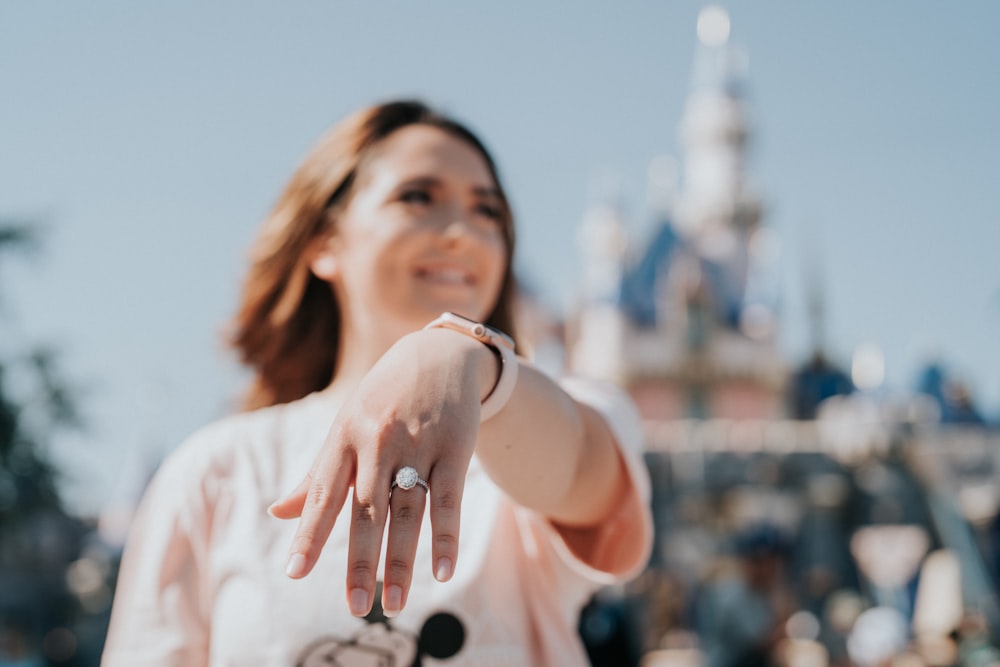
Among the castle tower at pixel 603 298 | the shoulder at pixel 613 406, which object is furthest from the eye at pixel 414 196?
the castle tower at pixel 603 298

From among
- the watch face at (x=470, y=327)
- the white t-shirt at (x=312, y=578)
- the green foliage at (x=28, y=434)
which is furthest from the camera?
the green foliage at (x=28, y=434)

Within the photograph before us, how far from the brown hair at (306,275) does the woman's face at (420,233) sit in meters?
0.05

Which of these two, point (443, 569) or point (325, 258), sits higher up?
point (325, 258)

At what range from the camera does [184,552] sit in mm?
1450

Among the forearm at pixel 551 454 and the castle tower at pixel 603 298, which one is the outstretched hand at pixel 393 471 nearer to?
the forearm at pixel 551 454

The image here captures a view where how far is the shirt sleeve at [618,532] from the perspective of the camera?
139 cm

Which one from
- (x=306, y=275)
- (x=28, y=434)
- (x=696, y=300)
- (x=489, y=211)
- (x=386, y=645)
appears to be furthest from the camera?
(x=696, y=300)

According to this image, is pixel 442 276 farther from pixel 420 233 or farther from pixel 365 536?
pixel 365 536

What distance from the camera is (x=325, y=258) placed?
5.49 feet

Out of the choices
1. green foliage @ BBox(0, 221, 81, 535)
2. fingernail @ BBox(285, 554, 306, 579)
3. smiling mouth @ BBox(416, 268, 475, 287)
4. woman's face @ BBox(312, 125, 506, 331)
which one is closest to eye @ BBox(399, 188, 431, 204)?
woman's face @ BBox(312, 125, 506, 331)

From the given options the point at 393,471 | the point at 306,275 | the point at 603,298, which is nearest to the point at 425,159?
the point at 306,275

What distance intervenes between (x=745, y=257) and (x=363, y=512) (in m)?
31.1

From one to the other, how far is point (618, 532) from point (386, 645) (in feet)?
1.14

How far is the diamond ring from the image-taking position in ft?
2.91
